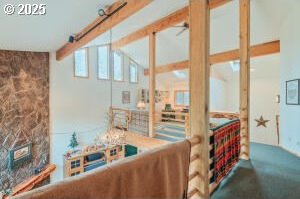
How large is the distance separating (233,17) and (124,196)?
5.12m

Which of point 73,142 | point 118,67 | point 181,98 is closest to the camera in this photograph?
point 73,142

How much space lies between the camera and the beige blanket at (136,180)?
0.92m

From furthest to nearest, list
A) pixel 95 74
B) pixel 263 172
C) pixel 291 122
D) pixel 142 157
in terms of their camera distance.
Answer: pixel 95 74 → pixel 291 122 → pixel 263 172 → pixel 142 157

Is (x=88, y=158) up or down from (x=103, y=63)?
down

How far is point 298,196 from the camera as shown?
2340mm

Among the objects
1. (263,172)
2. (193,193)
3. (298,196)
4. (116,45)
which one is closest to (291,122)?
(263,172)

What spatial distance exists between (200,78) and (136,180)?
1.07 m

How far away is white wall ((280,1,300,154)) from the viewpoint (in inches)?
155

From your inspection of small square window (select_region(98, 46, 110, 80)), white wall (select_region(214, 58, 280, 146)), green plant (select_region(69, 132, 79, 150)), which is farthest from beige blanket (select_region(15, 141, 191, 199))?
small square window (select_region(98, 46, 110, 80))

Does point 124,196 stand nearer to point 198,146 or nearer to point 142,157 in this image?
point 142,157

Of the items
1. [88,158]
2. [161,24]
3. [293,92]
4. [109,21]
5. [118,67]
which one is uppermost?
[161,24]

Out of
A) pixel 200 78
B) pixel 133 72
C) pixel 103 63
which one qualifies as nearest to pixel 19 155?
pixel 103 63

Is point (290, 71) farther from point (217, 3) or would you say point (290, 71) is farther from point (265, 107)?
point (265, 107)

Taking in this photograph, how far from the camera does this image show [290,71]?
4.21 meters
